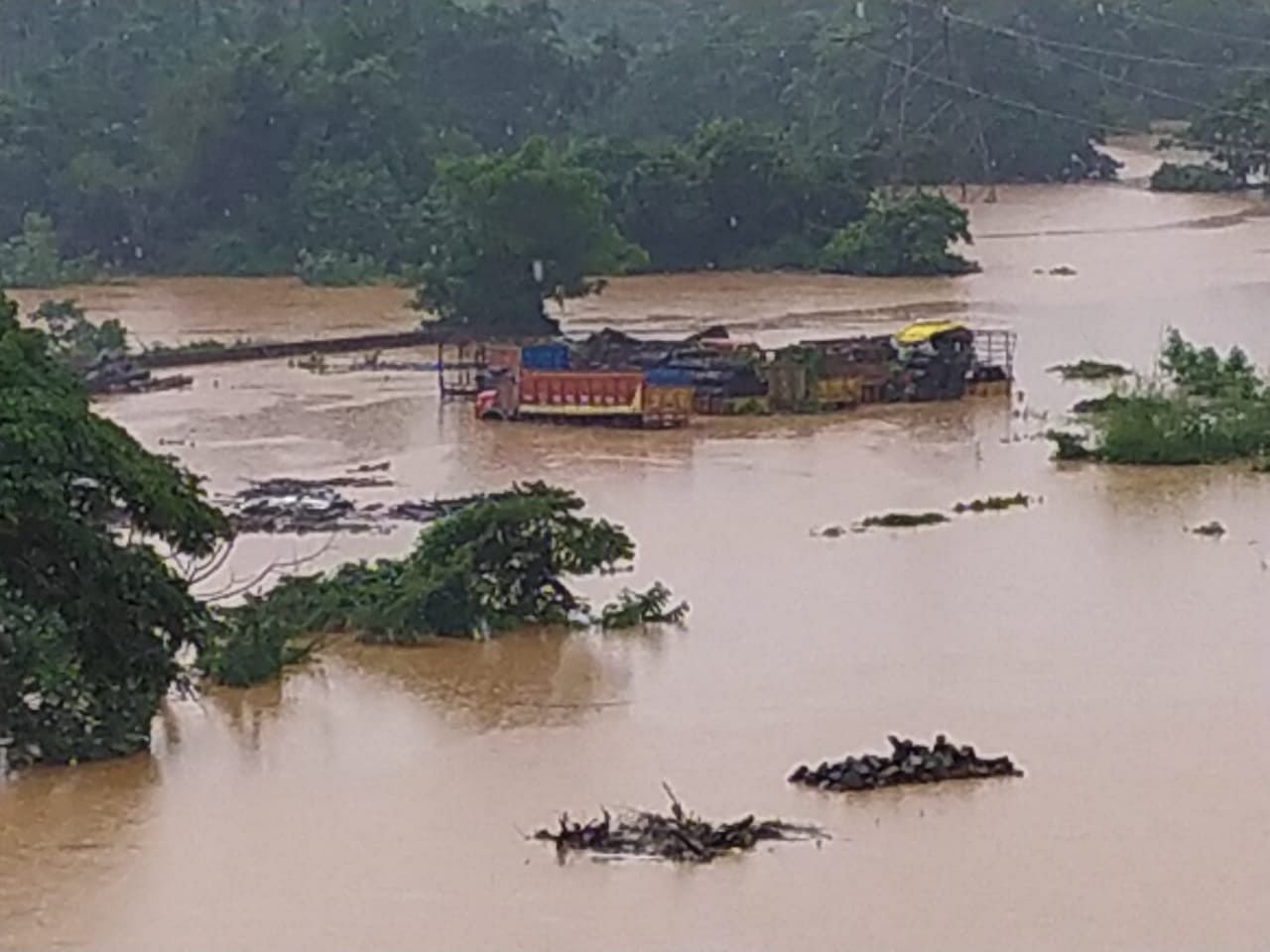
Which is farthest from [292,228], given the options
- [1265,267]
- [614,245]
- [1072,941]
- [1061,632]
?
[1072,941]

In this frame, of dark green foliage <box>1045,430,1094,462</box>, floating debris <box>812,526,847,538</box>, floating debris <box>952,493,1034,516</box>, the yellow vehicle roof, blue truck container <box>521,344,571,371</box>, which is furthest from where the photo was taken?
the yellow vehicle roof

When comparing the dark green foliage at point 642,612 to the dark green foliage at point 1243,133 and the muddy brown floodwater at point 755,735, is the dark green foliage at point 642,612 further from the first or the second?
the dark green foliage at point 1243,133

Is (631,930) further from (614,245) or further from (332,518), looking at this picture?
(614,245)

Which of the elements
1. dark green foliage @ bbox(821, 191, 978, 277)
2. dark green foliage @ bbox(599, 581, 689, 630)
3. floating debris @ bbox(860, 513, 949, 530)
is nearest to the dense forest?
dark green foliage @ bbox(821, 191, 978, 277)

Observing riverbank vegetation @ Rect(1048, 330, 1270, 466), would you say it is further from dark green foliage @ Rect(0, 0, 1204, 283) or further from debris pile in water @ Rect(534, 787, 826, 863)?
dark green foliage @ Rect(0, 0, 1204, 283)

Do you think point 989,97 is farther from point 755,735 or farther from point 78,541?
point 78,541

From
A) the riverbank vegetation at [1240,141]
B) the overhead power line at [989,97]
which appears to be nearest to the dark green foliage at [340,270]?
the overhead power line at [989,97]

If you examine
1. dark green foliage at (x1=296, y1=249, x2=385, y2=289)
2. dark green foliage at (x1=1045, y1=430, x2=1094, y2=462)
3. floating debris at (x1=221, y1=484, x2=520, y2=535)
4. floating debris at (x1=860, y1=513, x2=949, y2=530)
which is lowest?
floating debris at (x1=860, y1=513, x2=949, y2=530)
